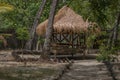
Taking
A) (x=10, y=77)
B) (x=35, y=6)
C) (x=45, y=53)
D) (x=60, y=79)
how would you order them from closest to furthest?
(x=60, y=79), (x=10, y=77), (x=45, y=53), (x=35, y=6)

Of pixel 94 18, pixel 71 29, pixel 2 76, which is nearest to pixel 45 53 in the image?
pixel 71 29

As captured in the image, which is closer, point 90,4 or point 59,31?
point 90,4

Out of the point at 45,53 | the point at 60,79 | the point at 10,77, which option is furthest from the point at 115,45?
the point at 45,53

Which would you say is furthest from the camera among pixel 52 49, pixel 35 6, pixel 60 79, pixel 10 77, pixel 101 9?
pixel 35 6

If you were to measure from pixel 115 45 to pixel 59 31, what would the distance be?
332 inches

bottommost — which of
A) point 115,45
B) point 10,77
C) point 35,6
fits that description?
point 10,77

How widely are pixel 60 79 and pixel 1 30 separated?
20.8 m

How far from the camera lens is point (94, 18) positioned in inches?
344

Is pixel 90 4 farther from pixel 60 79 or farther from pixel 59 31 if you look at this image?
pixel 59 31

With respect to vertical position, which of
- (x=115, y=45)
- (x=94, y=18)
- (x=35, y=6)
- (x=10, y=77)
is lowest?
(x=10, y=77)

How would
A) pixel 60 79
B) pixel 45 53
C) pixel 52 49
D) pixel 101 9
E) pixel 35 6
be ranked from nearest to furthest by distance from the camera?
pixel 101 9, pixel 60 79, pixel 45 53, pixel 52 49, pixel 35 6

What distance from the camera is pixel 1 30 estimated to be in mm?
30094

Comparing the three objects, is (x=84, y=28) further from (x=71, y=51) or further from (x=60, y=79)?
(x=60, y=79)

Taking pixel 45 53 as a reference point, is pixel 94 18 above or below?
above
